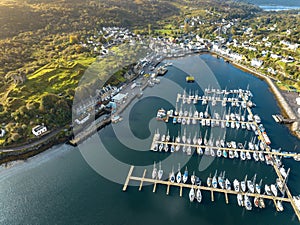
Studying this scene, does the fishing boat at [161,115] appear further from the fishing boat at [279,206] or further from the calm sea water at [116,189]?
the fishing boat at [279,206]

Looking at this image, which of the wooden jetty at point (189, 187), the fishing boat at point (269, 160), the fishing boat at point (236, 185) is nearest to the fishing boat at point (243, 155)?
the fishing boat at point (269, 160)

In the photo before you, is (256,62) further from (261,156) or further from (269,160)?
(269,160)

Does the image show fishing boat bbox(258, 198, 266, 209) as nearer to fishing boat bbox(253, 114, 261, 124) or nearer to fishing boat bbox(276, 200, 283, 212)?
fishing boat bbox(276, 200, 283, 212)

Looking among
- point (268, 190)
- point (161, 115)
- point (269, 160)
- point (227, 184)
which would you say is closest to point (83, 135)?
point (161, 115)

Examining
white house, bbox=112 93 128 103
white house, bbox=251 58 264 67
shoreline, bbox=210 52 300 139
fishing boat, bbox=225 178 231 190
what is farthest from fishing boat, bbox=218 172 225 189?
white house, bbox=251 58 264 67

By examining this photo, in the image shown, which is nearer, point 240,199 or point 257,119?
point 240,199

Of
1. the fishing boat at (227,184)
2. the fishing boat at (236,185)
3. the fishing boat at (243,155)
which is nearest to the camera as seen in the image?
the fishing boat at (236,185)
